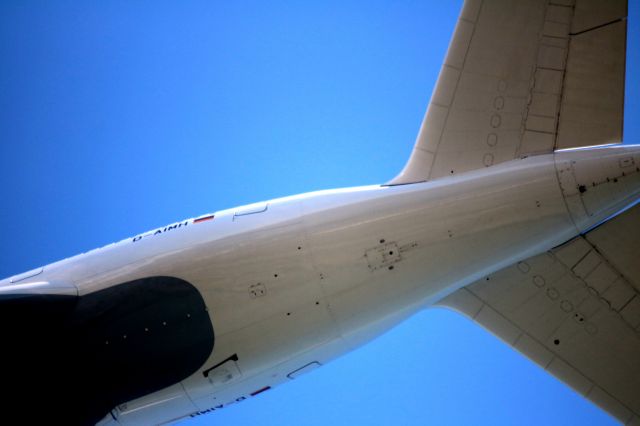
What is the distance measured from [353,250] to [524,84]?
2591 mm

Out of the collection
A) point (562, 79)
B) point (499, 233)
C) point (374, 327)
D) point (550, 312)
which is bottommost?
point (550, 312)

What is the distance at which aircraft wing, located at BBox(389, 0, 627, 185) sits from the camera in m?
6.15

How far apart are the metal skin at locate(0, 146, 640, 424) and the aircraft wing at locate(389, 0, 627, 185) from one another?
282 mm

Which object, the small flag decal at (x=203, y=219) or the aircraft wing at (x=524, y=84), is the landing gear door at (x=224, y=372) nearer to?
the small flag decal at (x=203, y=219)

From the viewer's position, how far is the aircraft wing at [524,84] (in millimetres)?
6152

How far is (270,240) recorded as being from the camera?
19.8 feet

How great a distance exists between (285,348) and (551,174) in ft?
10.7

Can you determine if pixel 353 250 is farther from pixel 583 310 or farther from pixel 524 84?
pixel 583 310

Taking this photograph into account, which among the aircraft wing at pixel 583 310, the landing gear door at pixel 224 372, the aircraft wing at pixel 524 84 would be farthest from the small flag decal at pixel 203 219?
the aircraft wing at pixel 583 310

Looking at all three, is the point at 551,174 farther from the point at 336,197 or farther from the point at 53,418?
the point at 53,418

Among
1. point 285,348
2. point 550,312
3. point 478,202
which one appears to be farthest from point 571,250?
point 285,348

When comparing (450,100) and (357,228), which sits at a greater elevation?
(450,100)

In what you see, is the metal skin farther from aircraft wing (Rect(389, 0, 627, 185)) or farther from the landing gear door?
aircraft wing (Rect(389, 0, 627, 185))

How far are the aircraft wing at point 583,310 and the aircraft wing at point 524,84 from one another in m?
1.20
